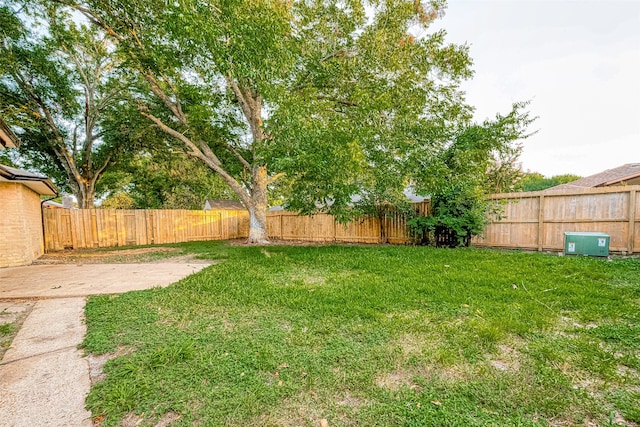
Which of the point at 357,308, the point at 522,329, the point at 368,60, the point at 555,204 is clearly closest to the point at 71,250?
the point at 357,308

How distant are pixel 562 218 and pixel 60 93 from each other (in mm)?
18829

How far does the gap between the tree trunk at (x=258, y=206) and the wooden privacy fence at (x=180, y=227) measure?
2077 millimetres

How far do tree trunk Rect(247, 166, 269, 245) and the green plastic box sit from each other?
29.3 ft

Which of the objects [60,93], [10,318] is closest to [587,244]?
[10,318]

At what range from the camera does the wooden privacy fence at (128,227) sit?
385 inches

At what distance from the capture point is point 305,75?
8891 millimetres

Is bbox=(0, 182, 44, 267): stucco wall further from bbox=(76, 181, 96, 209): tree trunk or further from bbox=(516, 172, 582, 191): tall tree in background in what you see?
bbox=(516, 172, 582, 191): tall tree in background

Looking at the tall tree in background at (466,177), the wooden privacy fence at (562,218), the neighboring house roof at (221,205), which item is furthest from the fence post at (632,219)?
the neighboring house roof at (221,205)

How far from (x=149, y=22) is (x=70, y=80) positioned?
7.37m

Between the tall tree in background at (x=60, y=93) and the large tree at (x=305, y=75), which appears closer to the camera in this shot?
the large tree at (x=305, y=75)

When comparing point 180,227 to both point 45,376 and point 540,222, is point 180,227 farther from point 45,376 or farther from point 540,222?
point 540,222

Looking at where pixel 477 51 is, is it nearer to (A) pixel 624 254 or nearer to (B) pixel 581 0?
(B) pixel 581 0

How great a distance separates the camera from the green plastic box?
557cm

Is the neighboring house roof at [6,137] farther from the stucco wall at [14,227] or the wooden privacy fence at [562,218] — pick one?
the wooden privacy fence at [562,218]
